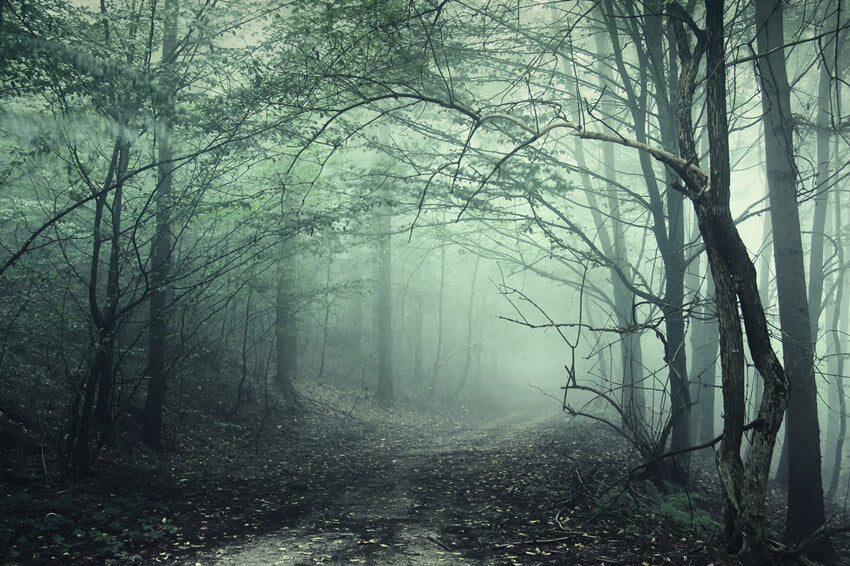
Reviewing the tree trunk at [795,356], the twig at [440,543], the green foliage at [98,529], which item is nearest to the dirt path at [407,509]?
the twig at [440,543]

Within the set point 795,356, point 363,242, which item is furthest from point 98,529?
point 363,242

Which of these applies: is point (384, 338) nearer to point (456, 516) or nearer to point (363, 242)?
point (363, 242)

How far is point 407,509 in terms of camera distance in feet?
20.1

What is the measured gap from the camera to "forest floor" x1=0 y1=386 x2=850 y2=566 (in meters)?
4.49

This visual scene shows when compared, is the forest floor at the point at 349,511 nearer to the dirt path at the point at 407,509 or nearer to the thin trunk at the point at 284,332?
the dirt path at the point at 407,509

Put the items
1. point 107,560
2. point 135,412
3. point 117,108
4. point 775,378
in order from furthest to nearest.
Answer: point 135,412
point 117,108
point 107,560
point 775,378

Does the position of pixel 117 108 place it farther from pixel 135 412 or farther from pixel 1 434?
pixel 135 412

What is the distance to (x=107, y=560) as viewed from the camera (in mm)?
4273

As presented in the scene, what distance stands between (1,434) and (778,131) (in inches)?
409

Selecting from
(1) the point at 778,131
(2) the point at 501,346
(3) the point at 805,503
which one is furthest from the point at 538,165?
(2) the point at 501,346

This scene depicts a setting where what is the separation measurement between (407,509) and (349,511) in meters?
0.69

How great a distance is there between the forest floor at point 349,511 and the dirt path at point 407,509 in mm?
24

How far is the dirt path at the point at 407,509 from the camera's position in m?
4.59

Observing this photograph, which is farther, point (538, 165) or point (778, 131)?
point (538, 165)
